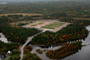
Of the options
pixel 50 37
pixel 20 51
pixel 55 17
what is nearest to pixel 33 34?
pixel 50 37

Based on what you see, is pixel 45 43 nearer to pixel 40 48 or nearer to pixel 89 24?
pixel 40 48

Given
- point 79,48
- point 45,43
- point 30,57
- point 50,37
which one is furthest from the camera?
point 50,37

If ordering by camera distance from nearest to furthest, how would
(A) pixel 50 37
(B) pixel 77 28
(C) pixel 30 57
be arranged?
(C) pixel 30 57
(A) pixel 50 37
(B) pixel 77 28

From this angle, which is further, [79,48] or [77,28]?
[77,28]

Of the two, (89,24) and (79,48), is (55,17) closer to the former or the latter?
(89,24)

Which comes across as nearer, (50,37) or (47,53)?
(47,53)

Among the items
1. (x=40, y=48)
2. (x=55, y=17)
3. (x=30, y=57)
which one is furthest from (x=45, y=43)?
(x=55, y=17)

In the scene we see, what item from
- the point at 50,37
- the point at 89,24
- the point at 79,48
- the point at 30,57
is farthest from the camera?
the point at 89,24

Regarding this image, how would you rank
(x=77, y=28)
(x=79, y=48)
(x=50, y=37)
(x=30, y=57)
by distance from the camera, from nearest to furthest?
(x=30, y=57), (x=79, y=48), (x=50, y=37), (x=77, y=28)
